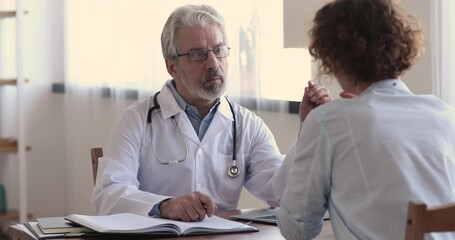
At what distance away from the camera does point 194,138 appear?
2674 millimetres

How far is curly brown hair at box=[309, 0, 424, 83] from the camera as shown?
1.59 metres

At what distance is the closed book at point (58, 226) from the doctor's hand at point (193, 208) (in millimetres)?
227

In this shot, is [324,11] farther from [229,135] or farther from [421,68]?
[421,68]

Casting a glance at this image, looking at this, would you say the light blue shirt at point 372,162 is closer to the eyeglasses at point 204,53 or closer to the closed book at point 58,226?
the closed book at point 58,226

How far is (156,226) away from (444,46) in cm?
120

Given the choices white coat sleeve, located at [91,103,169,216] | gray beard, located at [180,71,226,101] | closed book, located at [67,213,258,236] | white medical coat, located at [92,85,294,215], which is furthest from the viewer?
gray beard, located at [180,71,226,101]

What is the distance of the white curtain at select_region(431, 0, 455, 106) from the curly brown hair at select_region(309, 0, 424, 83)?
3.80ft

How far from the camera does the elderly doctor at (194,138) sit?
8.56ft

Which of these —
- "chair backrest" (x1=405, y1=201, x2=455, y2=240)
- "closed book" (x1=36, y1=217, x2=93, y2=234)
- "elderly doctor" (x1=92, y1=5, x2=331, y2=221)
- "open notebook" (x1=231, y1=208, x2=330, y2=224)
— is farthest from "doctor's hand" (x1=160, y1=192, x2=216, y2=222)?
"chair backrest" (x1=405, y1=201, x2=455, y2=240)

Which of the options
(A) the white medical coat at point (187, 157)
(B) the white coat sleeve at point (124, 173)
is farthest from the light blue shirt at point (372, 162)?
(A) the white medical coat at point (187, 157)

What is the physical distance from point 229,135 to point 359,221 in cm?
119

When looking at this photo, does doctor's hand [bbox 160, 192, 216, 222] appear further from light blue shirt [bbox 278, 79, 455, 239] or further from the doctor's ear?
the doctor's ear

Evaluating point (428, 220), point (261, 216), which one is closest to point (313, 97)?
point (261, 216)

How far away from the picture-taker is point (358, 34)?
159cm
